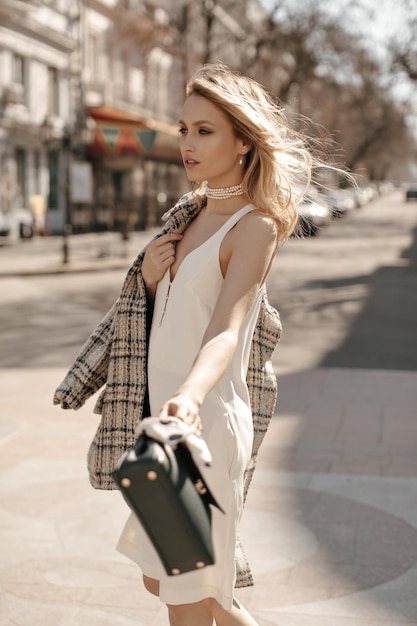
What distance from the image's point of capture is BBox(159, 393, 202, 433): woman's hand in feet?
6.50

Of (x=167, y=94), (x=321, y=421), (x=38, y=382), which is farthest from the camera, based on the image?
(x=167, y=94)

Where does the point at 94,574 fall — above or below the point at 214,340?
below

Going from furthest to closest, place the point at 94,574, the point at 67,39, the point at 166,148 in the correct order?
the point at 166,148, the point at 67,39, the point at 94,574

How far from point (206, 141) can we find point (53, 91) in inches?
1340

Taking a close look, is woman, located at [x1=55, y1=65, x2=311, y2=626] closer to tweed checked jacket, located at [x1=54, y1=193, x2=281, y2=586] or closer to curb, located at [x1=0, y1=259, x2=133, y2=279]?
tweed checked jacket, located at [x1=54, y1=193, x2=281, y2=586]

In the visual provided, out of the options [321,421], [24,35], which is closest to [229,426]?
[321,421]

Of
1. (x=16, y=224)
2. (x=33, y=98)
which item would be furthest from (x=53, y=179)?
(x=16, y=224)

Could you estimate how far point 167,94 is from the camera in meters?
49.6

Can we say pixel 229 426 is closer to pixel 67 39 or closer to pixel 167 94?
pixel 67 39

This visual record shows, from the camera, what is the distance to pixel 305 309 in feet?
49.9

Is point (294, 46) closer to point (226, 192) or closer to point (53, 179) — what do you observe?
point (53, 179)

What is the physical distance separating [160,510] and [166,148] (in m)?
39.1

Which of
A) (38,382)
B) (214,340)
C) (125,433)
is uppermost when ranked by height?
(214,340)

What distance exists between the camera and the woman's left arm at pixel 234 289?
7.44ft
